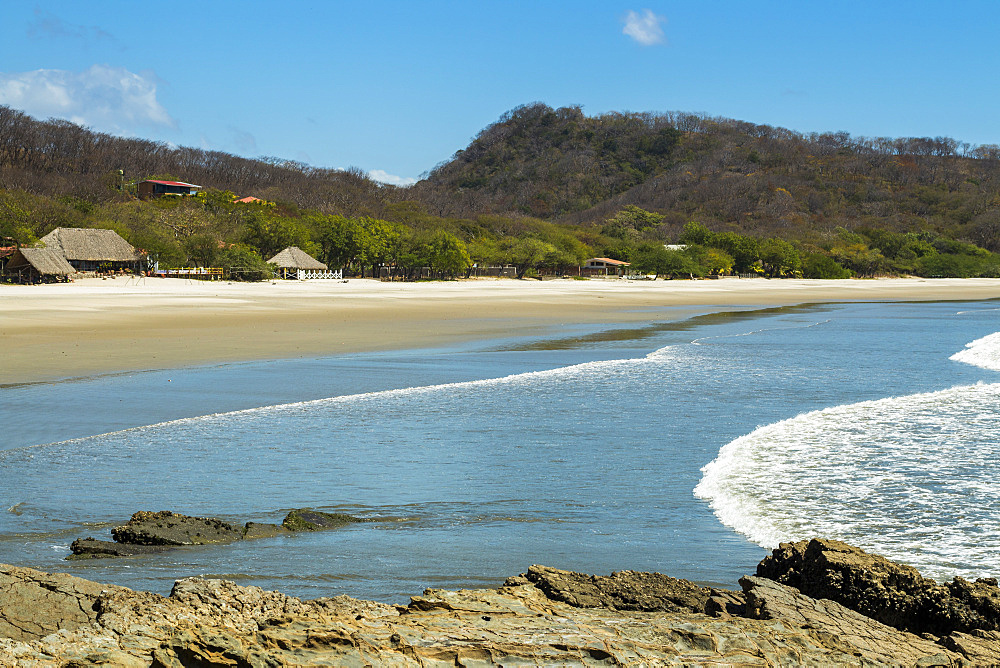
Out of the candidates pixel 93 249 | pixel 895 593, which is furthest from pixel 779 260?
pixel 895 593

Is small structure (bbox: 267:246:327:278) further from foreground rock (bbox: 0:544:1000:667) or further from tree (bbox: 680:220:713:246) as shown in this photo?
foreground rock (bbox: 0:544:1000:667)

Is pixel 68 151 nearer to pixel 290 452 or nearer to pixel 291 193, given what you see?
pixel 291 193

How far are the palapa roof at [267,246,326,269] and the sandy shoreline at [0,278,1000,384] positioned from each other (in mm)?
15780

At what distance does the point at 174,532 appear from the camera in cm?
554

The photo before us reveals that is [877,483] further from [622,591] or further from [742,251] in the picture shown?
[742,251]

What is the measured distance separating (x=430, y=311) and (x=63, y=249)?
35.4 metres

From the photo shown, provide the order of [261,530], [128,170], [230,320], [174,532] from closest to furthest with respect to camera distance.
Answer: [174,532] < [261,530] < [230,320] < [128,170]

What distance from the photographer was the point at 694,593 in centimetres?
404

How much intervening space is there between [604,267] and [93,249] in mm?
58144

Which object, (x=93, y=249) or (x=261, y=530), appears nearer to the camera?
(x=261, y=530)

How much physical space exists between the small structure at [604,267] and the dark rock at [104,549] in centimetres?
9314

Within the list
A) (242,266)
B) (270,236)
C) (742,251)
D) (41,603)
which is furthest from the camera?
(742,251)

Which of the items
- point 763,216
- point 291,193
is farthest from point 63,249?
point 763,216

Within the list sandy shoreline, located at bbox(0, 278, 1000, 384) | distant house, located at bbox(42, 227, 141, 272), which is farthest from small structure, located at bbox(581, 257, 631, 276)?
distant house, located at bbox(42, 227, 141, 272)
